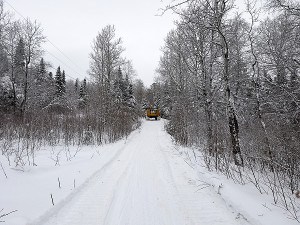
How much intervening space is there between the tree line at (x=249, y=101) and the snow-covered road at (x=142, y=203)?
46.6 inches

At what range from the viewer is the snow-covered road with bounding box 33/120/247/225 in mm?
3350

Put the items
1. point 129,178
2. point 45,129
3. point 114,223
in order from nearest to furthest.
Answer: point 114,223, point 129,178, point 45,129

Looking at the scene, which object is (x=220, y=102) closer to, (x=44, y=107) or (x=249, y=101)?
(x=249, y=101)

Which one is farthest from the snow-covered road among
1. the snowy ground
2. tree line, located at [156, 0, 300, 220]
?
tree line, located at [156, 0, 300, 220]

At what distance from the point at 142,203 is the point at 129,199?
0.32 metres

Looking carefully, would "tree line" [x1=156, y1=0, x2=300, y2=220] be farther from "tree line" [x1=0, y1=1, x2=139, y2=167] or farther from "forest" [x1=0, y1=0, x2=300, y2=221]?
"tree line" [x1=0, y1=1, x2=139, y2=167]

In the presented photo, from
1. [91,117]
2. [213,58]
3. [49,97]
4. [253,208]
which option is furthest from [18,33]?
[253,208]

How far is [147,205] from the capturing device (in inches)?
154

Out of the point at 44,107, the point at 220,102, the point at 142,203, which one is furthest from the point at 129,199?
the point at 44,107

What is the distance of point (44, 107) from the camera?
985 inches

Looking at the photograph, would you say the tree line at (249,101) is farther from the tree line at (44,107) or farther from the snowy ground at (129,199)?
the tree line at (44,107)

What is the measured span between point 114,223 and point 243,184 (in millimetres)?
3176

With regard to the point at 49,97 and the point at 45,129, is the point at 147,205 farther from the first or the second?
the point at 49,97

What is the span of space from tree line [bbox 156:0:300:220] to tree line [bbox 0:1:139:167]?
5.51 m
